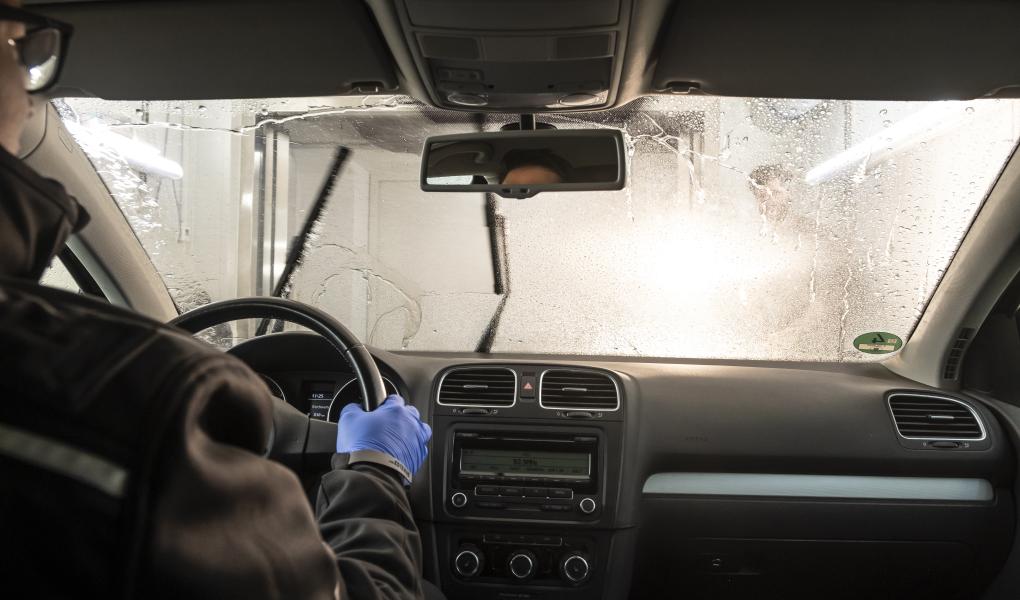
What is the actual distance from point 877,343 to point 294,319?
3051 mm

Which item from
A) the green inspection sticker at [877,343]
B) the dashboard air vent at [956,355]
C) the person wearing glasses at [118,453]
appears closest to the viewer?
the person wearing glasses at [118,453]

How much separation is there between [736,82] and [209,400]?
252 cm

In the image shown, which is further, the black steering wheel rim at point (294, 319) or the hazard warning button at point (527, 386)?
the hazard warning button at point (527, 386)

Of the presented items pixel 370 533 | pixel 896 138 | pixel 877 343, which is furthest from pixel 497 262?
pixel 370 533

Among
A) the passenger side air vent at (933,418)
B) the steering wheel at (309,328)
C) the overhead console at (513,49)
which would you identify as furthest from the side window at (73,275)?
the passenger side air vent at (933,418)

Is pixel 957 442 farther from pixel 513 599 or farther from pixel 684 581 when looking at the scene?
pixel 513 599

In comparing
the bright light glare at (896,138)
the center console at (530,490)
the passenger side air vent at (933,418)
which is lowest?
the center console at (530,490)

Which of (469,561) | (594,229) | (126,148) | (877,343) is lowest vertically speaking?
(469,561)

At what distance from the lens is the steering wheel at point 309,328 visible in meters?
2.18

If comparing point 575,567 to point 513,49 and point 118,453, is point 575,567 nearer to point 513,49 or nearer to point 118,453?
point 513,49

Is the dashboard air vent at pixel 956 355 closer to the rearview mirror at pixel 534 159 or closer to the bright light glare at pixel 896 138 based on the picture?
the bright light glare at pixel 896 138

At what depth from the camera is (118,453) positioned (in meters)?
0.76

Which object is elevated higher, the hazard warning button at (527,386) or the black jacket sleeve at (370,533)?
the black jacket sleeve at (370,533)

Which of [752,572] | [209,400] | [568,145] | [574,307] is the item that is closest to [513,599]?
[752,572]
